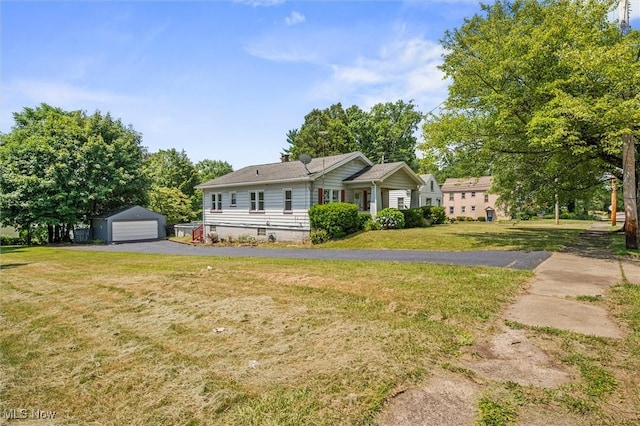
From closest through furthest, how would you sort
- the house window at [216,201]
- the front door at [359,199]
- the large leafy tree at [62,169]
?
the front door at [359,199] < the large leafy tree at [62,169] < the house window at [216,201]

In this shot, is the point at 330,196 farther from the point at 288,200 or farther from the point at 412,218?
the point at 412,218

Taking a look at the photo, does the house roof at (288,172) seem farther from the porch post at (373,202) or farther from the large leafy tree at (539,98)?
the large leafy tree at (539,98)

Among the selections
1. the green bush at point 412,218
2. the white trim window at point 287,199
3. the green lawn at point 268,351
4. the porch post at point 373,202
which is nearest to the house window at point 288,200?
the white trim window at point 287,199

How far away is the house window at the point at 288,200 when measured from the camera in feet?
67.0

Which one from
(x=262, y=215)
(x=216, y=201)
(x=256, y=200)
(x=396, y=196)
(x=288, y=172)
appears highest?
(x=288, y=172)

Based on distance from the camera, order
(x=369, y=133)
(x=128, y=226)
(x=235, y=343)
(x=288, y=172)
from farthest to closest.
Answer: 1. (x=369, y=133)
2. (x=128, y=226)
3. (x=288, y=172)
4. (x=235, y=343)

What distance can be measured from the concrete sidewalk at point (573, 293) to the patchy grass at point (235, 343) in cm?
44

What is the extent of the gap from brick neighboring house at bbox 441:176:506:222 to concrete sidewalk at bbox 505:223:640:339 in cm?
4117

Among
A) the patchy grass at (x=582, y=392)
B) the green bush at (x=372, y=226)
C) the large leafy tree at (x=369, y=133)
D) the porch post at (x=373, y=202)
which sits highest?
the large leafy tree at (x=369, y=133)

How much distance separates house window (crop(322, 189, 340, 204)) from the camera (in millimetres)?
20344

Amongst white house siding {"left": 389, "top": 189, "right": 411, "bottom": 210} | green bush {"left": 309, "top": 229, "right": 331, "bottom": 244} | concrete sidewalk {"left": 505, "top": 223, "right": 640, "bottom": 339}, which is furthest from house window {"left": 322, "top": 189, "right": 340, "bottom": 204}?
concrete sidewalk {"left": 505, "top": 223, "right": 640, "bottom": 339}

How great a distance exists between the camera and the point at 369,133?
47.9 meters

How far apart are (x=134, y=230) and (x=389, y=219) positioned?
21.4 meters

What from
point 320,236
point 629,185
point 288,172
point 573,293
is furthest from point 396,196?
point 573,293
